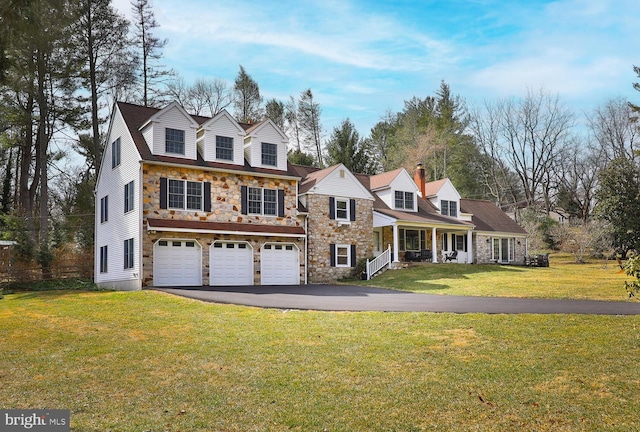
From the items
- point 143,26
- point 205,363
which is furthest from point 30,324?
point 143,26

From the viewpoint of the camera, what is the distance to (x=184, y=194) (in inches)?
940

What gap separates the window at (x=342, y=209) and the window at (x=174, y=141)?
9114mm

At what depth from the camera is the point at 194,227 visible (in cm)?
2339

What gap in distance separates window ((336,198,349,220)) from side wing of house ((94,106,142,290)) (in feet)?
35.5

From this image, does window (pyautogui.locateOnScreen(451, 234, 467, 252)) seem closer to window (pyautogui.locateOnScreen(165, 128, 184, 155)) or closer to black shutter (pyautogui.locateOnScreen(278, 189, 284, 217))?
black shutter (pyautogui.locateOnScreen(278, 189, 284, 217))

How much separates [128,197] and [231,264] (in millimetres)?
5279

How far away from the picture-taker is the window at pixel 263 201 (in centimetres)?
2592

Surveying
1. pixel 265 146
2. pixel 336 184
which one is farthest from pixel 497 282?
pixel 265 146

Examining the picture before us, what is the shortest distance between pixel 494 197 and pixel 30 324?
4932 cm

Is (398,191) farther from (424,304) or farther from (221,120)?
(424,304)

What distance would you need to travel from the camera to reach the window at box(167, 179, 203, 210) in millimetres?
23609

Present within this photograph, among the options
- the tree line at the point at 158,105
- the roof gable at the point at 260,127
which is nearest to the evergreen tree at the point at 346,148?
the tree line at the point at 158,105

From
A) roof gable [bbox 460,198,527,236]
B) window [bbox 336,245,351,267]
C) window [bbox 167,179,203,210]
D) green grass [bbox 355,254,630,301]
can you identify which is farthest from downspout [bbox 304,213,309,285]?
roof gable [bbox 460,198,527,236]

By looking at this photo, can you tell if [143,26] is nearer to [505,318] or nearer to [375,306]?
[375,306]
